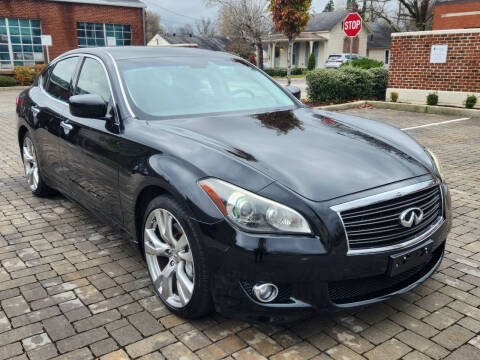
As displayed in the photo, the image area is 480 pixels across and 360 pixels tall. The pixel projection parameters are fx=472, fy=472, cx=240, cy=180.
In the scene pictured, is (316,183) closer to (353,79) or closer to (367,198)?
(367,198)

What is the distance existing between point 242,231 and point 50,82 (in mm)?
3573

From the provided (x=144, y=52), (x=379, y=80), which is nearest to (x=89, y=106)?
(x=144, y=52)

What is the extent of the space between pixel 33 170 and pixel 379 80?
1300cm

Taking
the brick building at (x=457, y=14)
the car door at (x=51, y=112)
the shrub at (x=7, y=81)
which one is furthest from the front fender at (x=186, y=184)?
the brick building at (x=457, y=14)

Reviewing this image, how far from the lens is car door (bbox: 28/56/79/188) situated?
4.55 meters

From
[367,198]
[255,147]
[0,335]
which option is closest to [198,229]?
[255,147]

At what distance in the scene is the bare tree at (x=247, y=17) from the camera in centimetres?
3791

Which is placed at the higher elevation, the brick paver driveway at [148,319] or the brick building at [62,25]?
the brick building at [62,25]

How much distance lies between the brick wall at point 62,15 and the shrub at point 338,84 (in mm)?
23013

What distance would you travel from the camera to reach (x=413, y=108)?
14.0 meters

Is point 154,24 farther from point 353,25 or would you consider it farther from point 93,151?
point 93,151

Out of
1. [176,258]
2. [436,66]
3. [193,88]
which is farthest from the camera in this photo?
[436,66]

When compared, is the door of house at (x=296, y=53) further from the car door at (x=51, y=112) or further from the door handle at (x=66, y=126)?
the door handle at (x=66, y=126)

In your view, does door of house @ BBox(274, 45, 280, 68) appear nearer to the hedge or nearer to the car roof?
the hedge
